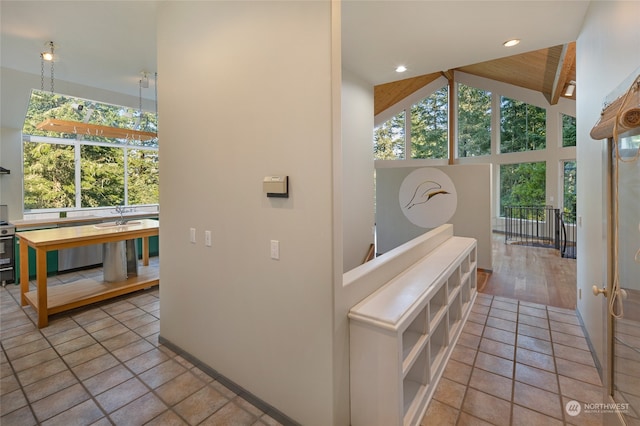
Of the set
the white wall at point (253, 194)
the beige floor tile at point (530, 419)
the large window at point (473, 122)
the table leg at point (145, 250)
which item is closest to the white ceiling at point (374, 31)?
the white wall at point (253, 194)

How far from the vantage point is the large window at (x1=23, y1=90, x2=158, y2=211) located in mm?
5039

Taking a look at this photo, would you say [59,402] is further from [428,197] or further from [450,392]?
[428,197]

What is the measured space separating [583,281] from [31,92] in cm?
794

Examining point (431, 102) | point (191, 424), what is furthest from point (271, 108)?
point (431, 102)

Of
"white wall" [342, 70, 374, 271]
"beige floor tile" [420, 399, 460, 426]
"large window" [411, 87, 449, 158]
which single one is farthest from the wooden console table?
"large window" [411, 87, 449, 158]

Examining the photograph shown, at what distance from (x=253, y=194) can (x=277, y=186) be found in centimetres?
27

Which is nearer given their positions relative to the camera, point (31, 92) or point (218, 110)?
point (218, 110)

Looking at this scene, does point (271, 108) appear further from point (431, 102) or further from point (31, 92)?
point (431, 102)

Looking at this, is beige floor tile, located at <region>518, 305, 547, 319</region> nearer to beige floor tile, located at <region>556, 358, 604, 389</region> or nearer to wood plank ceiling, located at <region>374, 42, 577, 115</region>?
beige floor tile, located at <region>556, 358, 604, 389</region>

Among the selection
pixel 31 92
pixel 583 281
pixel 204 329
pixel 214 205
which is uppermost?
pixel 31 92

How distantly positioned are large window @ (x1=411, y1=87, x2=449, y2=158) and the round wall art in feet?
17.5

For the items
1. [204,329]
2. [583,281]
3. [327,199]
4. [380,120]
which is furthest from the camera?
[380,120]

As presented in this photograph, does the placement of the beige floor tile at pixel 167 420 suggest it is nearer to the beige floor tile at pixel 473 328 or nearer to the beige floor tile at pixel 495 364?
the beige floor tile at pixel 495 364

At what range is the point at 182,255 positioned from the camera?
2.53 metres
